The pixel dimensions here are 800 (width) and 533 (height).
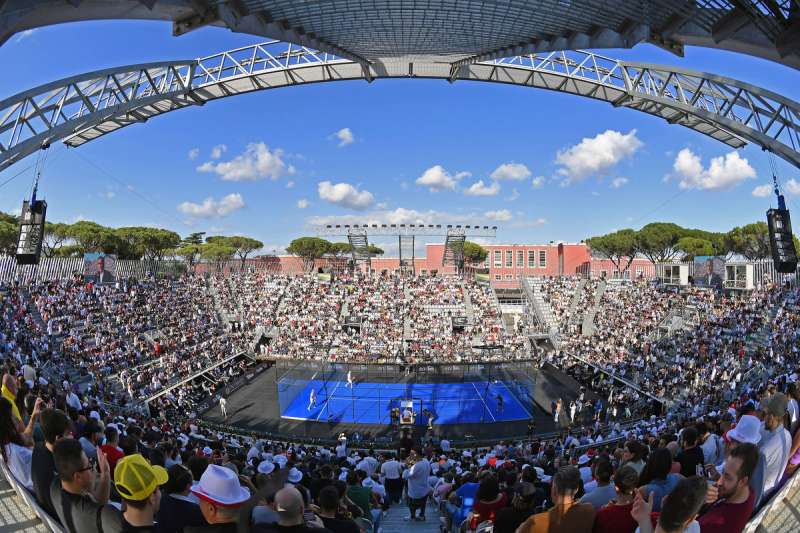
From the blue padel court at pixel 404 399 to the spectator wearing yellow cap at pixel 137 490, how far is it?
16312 millimetres

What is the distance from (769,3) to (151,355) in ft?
89.5

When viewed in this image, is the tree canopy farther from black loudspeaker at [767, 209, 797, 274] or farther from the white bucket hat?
the white bucket hat

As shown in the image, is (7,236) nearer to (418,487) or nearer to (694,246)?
(418,487)

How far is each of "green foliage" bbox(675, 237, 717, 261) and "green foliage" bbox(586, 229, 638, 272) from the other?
5.28 metres

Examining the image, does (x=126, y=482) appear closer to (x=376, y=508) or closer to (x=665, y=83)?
(x=376, y=508)

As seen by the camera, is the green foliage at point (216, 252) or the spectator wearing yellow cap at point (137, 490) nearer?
the spectator wearing yellow cap at point (137, 490)

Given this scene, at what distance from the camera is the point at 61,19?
6031 mm

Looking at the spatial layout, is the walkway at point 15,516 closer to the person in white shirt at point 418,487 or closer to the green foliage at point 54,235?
the person in white shirt at point 418,487

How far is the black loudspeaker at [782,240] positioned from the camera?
52.8 feet

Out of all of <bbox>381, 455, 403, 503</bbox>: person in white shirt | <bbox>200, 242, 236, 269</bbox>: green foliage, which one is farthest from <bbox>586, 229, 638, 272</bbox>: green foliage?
<bbox>381, 455, 403, 503</bbox>: person in white shirt

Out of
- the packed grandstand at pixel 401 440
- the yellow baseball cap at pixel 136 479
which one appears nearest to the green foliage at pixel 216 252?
the packed grandstand at pixel 401 440

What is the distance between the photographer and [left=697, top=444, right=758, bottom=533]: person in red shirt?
2787 mm

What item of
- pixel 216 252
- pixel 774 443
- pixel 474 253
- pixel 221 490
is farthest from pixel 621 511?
pixel 474 253

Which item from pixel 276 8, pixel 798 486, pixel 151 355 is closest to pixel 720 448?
pixel 798 486
